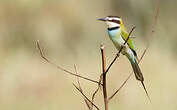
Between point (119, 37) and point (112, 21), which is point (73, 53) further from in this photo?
point (112, 21)

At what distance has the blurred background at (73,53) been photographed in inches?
180

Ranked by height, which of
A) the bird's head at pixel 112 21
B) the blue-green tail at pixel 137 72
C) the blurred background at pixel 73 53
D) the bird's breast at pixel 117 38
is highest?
the bird's head at pixel 112 21

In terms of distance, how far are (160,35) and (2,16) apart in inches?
84.4

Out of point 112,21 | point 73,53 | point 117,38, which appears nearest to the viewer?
point 112,21

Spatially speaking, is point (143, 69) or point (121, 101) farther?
point (143, 69)

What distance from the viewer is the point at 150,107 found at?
435cm

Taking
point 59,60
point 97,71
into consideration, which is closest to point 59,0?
point 59,60

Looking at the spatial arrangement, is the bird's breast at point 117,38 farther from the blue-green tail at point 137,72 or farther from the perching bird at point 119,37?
the blue-green tail at point 137,72

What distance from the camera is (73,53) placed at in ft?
18.3

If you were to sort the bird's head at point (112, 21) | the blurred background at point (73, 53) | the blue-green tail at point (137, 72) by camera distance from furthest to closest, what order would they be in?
the blurred background at point (73, 53) < the bird's head at point (112, 21) < the blue-green tail at point (137, 72)

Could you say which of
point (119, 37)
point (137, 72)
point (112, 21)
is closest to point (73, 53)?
point (119, 37)

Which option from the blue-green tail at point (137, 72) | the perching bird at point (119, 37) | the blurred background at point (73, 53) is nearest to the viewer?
the blue-green tail at point (137, 72)

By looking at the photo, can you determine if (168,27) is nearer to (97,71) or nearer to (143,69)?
(143,69)

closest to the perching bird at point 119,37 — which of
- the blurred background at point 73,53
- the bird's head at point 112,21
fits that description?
the bird's head at point 112,21
